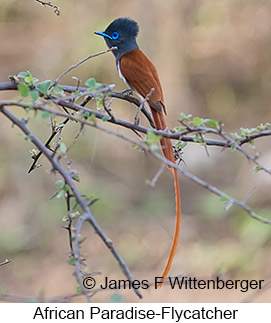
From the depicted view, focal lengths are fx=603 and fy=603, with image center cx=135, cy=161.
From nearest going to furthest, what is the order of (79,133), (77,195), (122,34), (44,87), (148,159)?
(77,195) < (79,133) < (44,87) < (122,34) < (148,159)

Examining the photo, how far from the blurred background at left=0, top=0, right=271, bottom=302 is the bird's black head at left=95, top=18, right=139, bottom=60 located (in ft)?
8.03

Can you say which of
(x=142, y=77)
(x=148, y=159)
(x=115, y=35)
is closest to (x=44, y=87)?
(x=142, y=77)

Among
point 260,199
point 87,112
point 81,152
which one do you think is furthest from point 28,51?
point 87,112

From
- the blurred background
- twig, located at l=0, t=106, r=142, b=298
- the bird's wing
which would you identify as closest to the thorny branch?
twig, located at l=0, t=106, r=142, b=298

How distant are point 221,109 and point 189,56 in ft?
2.43

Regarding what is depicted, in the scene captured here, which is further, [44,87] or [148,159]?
[148,159]

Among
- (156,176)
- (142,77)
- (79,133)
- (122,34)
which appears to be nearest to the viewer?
(156,176)

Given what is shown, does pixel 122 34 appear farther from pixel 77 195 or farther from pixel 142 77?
pixel 77 195

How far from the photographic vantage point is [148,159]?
5727mm

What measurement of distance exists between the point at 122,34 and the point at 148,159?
291cm

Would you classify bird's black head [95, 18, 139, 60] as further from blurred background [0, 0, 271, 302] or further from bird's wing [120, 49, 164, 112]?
blurred background [0, 0, 271, 302]

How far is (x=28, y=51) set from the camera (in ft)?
20.1

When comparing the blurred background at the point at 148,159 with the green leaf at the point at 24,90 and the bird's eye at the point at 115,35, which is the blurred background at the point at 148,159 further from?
the green leaf at the point at 24,90

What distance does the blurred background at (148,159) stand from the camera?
543 cm
